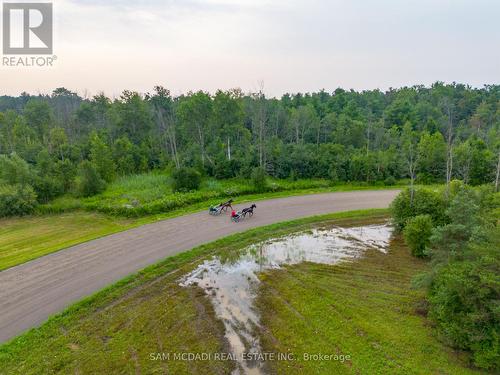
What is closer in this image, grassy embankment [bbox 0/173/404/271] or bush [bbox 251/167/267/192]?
grassy embankment [bbox 0/173/404/271]

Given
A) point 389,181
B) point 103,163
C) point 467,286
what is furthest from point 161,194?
point 389,181

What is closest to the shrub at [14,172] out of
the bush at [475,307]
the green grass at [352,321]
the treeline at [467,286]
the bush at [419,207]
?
the green grass at [352,321]

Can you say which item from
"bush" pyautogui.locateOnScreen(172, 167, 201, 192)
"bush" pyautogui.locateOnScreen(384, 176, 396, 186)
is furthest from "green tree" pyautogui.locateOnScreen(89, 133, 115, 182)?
"bush" pyautogui.locateOnScreen(384, 176, 396, 186)

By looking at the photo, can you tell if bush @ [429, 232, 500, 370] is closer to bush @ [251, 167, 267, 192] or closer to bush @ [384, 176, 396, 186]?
bush @ [251, 167, 267, 192]

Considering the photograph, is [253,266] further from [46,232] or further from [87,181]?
[87,181]

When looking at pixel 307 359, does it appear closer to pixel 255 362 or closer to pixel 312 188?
pixel 255 362

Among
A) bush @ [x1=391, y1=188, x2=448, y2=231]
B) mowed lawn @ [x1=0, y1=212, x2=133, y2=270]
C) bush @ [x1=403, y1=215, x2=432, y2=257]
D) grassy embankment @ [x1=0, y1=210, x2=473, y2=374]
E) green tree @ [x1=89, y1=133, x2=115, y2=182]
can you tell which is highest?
green tree @ [x1=89, y1=133, x2=115, y2=182]

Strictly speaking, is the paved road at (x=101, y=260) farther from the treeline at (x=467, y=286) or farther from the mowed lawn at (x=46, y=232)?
the treeline at (x=467, y=286)
